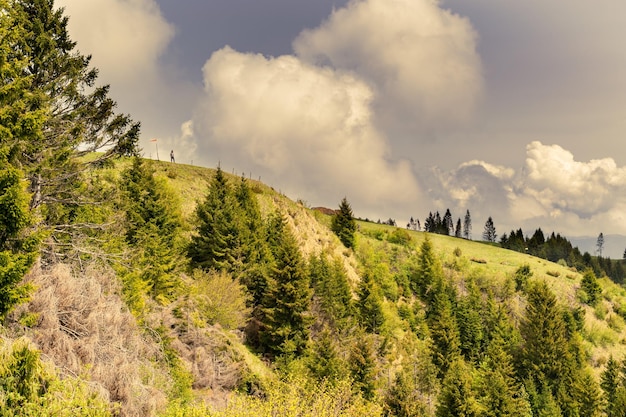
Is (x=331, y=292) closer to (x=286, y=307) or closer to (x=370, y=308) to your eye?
(x=370, y=308)

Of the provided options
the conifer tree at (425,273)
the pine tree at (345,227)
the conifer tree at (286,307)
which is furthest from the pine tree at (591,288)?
the conifer tree at (286,307)

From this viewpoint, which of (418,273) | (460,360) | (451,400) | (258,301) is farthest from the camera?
(418,273)

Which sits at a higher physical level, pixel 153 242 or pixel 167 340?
pixel 153 242

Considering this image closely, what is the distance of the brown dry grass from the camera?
1495 cm

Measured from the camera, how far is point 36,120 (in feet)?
49.9

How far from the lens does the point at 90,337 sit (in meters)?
16.4

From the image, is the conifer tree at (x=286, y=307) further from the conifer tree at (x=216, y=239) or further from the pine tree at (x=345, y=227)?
the pine tree at (x=345, y=227)

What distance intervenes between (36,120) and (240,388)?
88.0ft

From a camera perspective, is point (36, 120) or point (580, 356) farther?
point (580, 356)

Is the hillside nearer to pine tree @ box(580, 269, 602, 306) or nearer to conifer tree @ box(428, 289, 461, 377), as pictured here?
conifer tree @ box(428, 289, 461, 377)

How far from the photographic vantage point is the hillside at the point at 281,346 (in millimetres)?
15867

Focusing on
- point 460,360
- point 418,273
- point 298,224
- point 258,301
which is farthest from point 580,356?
point 258,301

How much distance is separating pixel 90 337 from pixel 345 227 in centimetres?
6779

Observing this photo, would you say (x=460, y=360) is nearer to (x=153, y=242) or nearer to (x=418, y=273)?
(x=418, y=273)
